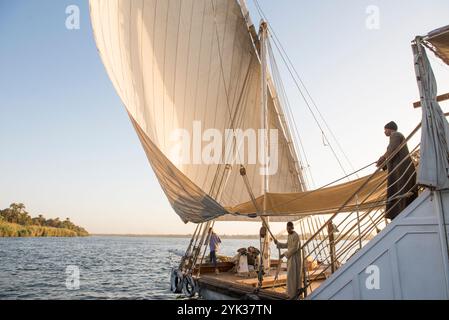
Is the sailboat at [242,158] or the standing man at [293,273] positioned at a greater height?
the sailboat at [242,158]

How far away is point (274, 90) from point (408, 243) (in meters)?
8.86

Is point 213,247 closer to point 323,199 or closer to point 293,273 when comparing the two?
A: point 323,199

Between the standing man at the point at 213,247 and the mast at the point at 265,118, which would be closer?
the mast at the point at 265,118

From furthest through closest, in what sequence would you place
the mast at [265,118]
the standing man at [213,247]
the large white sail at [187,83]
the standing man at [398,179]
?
the standing man at [213,247]
the mast at [265,118]
the large white sail at [187,83]
the standing man at [398,179]

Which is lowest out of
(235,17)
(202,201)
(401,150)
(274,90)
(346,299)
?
(346,299)

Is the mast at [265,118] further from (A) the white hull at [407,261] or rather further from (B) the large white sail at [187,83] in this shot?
(A) the white hull at [407,261]

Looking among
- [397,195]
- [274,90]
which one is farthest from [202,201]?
[274,90]

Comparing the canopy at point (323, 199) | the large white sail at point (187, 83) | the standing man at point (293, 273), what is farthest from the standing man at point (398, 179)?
the large white sail at point (187, 83)

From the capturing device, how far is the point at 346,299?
186 inches

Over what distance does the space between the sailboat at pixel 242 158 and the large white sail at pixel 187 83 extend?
0.03 metres

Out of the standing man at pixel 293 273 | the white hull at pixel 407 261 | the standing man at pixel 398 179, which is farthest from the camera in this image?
the standing man at pixel 293 273

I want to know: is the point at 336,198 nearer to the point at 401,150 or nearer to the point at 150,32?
the point at 401,150

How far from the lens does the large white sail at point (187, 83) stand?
7.36 metres
